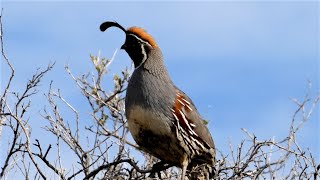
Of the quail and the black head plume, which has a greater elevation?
the black head plume

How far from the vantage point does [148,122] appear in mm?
4410

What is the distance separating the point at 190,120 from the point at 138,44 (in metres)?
0.68

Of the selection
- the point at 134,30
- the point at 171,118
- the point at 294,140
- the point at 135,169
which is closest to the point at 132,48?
the point at 134,30

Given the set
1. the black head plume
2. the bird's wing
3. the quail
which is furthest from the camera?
the black head plume

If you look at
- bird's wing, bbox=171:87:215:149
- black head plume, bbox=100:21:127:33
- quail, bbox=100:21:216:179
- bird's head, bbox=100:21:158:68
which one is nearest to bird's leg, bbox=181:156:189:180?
quail, bbox=100:21:216:179

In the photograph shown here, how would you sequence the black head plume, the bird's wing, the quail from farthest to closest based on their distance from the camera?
the black head plume
the bird's wing
the quail

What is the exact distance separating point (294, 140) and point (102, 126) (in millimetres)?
1722

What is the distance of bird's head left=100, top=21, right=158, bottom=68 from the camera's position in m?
4.66

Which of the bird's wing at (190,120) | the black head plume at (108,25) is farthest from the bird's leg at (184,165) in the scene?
the black head plume at (108,25)

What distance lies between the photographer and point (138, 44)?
4.67m

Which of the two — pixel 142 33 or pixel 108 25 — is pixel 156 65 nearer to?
pixel 142 33

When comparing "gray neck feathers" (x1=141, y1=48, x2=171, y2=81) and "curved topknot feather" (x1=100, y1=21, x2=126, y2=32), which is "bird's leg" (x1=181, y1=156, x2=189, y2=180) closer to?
"gray neck feathers" (x1=141, y1=48, x2=171, y2=81)

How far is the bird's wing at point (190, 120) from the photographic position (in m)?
4.61

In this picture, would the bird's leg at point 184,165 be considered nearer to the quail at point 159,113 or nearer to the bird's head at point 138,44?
the quail at point 159,113
